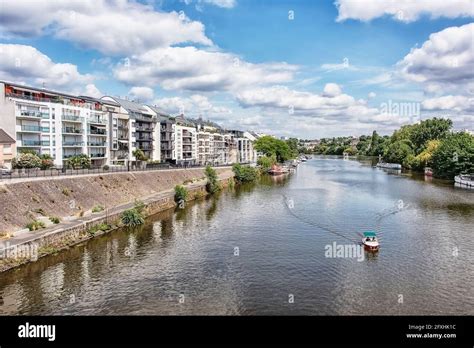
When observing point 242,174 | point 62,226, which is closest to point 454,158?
point 242,174

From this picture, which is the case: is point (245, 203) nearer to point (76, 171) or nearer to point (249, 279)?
point (76, 171)

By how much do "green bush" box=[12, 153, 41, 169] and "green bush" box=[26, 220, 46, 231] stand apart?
696 inches

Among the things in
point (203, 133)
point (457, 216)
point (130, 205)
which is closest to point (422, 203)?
point (457, 216)

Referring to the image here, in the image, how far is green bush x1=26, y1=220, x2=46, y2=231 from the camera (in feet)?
110

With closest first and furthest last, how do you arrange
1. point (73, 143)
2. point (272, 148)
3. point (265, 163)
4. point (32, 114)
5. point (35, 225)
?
point (35, 225), point (32, 114), point (73, 143), point (265, 163), point (272, 148)

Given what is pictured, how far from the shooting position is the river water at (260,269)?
78.0 feet

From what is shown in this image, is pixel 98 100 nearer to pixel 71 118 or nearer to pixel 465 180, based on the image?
pixel 71 118

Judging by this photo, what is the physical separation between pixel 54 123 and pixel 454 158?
8045 cm

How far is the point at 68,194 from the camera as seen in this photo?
4494 centimetres

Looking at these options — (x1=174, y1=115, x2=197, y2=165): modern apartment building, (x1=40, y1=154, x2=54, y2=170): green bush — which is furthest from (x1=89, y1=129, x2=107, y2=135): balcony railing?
(x1=174, y1=115, x2=197, y2=165): modern apartment building

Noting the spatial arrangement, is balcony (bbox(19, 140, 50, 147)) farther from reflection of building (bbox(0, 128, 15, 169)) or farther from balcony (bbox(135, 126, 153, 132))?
balcony (bbox(135, 126, 153, 132))

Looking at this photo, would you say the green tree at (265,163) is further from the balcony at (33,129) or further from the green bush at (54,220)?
the green bush at (54,220)

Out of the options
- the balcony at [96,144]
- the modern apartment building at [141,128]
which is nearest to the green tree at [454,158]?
the modern apartment building at [141,128]

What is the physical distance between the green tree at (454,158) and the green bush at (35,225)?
273 feet
